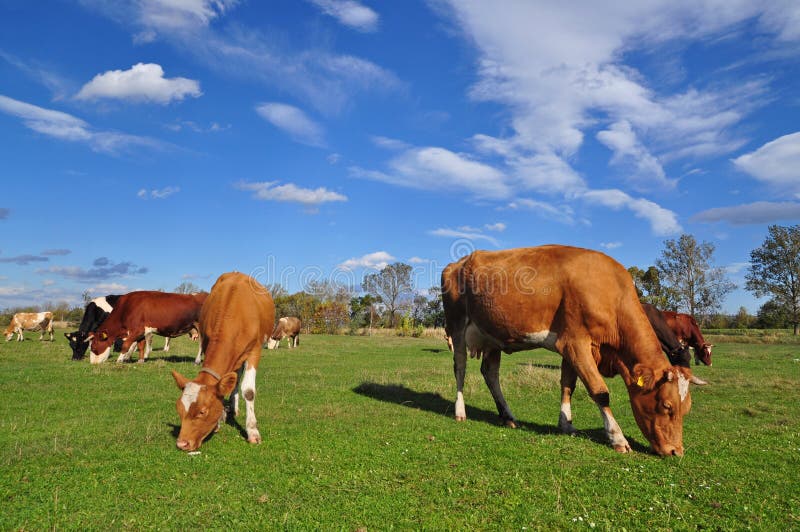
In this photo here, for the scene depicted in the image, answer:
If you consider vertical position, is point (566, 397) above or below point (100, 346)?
above

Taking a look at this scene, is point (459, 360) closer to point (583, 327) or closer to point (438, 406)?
point (438, 406)

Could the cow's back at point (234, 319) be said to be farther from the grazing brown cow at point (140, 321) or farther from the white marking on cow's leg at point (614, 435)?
the grazing brown cow at point (140, 321)

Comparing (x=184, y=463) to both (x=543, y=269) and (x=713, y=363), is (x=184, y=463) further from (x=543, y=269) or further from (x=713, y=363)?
(x=713, y=363)

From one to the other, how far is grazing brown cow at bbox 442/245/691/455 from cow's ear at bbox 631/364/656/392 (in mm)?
14

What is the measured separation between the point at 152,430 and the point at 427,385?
26.0 ft

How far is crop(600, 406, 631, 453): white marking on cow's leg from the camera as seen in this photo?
7.44 m

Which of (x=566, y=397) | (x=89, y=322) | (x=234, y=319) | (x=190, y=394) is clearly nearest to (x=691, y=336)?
(x=566, y=397)

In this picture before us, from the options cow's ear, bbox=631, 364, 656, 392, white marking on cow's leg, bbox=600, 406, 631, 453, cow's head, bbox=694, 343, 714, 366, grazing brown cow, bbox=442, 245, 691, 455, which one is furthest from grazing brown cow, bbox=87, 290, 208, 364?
cow's head, bbox=694, 343, 714, 366

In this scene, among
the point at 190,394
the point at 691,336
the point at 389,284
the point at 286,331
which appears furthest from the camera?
the point at 389,284

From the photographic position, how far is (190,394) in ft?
23.8

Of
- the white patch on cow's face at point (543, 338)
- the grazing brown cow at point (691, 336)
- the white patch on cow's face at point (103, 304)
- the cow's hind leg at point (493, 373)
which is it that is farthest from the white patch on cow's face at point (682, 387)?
the white patch on cow's face at point (103, 304)

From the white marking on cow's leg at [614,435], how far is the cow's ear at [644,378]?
0.65 metres

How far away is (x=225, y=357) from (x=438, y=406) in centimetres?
559

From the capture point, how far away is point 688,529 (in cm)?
471
